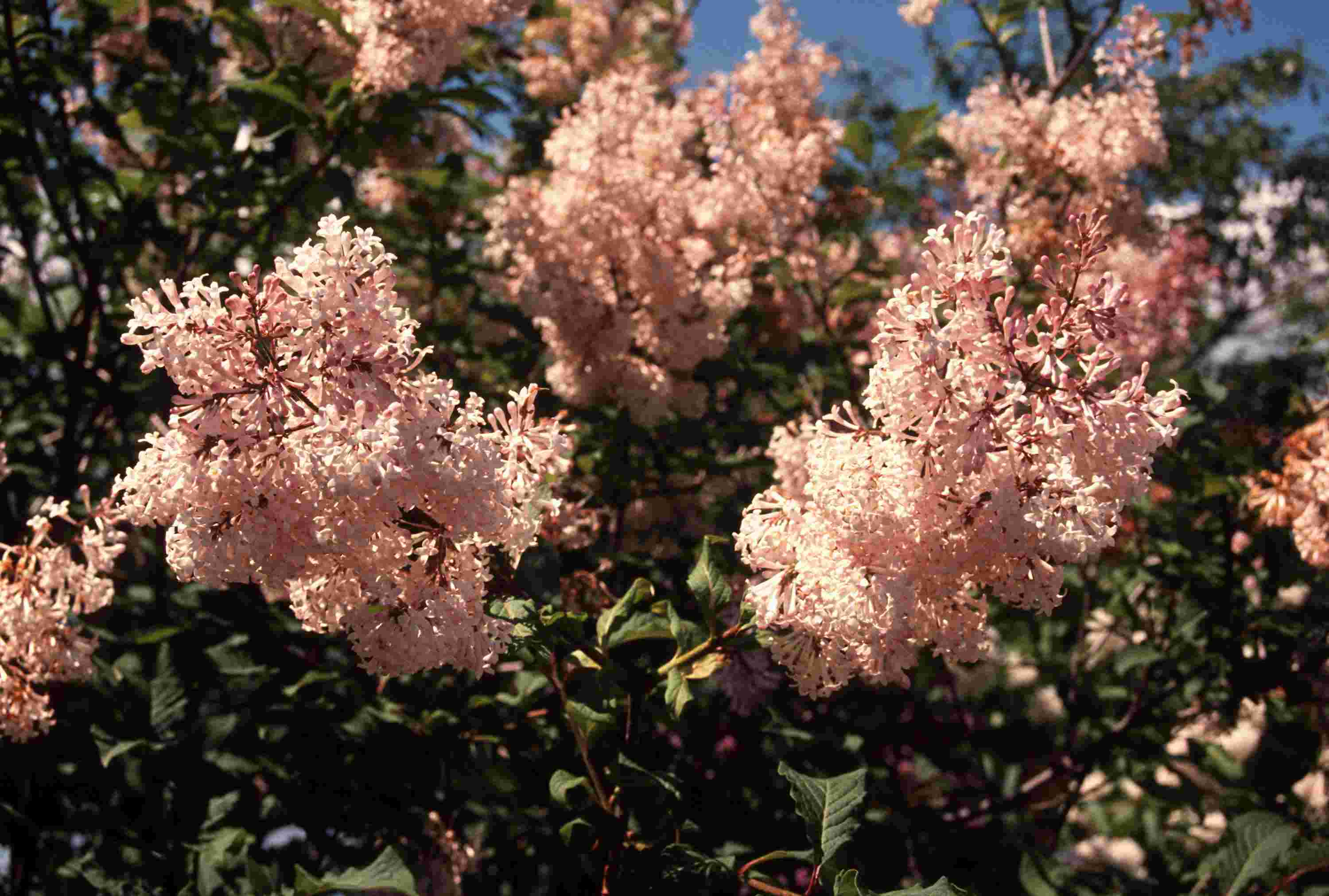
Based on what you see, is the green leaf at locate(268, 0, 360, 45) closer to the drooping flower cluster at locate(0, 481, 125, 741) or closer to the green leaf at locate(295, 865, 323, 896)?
the drooping flower cluster at locate(0, 481, 125, 741)

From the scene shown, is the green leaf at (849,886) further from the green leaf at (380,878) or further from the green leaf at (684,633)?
the green leaf at (380,878)

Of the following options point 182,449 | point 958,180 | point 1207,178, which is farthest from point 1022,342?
point 1207,178

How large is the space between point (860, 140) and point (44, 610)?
2.54 metres

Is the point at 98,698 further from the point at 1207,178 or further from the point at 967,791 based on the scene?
the point at 1207,178

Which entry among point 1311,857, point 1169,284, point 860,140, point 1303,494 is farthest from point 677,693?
point 1169,284

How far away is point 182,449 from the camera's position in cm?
136

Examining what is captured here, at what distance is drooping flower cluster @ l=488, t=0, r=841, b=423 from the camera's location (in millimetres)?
2912

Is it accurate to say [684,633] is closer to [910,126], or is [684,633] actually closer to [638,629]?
[638,629]

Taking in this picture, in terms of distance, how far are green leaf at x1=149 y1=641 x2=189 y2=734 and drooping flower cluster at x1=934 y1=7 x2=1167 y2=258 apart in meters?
2.42

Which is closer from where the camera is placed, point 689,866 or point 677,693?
point 677,693

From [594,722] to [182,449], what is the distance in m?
0.69

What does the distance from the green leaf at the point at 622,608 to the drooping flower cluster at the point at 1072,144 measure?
196cm

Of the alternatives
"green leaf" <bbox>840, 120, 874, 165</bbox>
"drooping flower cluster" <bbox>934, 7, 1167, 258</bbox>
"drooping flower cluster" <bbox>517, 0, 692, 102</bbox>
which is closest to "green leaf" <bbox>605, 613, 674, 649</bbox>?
"drooping flower cluster" <bbox>934, 7, 1167, 258</bbox>

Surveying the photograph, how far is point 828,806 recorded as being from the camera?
Result: 5.24 ft
